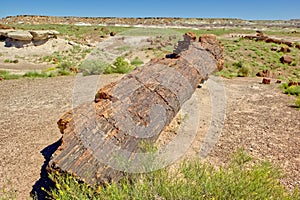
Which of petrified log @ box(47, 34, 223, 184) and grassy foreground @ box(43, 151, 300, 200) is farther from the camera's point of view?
petrified log @ box(47, 34, 223, 184)

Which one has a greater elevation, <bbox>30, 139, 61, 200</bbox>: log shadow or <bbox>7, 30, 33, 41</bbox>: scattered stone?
<bbox>7, 30, 33, 41</bbox>: scattered stone

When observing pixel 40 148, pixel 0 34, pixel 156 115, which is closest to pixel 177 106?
pixel 156 115

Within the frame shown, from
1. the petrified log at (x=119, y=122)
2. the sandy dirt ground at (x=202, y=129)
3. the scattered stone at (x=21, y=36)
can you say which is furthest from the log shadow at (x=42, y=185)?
the scattered stone at (x=21, y=36)

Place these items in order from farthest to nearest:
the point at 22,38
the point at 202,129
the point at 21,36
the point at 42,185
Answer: the point at 22,38 < the point at 21,36 < the point at 202,129 < the point at 42,185

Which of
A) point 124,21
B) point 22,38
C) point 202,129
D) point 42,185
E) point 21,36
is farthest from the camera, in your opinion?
point 124,21

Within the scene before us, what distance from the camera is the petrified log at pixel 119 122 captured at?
3.03 metres

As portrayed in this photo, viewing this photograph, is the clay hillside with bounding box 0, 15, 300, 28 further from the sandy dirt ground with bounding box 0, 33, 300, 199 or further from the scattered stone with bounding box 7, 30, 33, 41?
the sandy dirt ground with bounding box 0, 33, 300, 199

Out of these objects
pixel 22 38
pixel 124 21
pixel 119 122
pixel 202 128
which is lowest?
pixel 202 128

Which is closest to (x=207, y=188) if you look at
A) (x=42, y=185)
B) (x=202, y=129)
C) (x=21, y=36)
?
(x=42, y=185)

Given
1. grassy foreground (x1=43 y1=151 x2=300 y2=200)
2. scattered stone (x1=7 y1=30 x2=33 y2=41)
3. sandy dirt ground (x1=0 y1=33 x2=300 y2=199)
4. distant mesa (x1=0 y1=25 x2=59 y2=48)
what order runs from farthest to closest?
distant mesa (x1=0 y1=25 x2=59 y2=48) < scattered stone (x1=7 y1=30 x2=33 y2=41) < sandy dirt ground (x1=0 y1=33 x2=300 y2=199) < grassy foreground (x1=43 y1=151 x2=300 y2=200)

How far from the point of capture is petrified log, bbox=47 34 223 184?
303cm

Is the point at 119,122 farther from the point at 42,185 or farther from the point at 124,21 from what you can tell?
the point at 124,21

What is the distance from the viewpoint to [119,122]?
372 centimetres

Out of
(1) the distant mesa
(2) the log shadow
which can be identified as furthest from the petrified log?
(1) the distant mesa
